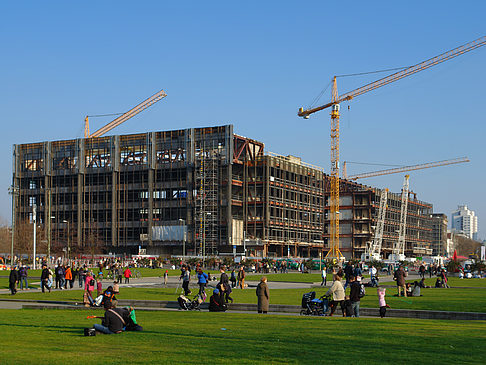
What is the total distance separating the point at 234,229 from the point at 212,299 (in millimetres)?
100611

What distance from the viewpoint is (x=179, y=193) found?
13175 cm

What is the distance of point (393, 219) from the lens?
188125 mm

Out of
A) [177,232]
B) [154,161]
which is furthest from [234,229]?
[154,161]

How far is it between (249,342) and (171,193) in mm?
118074

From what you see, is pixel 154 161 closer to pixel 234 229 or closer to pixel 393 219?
pixel 234 229

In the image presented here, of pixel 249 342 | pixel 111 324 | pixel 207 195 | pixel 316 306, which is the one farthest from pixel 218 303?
pixel 207 195

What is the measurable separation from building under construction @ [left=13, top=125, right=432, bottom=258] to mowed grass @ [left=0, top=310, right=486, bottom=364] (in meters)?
101

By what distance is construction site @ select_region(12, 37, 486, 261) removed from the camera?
127312 millimetres

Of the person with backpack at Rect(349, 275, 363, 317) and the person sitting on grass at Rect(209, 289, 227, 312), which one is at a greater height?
the person with backpack at Rect(349, 275, 363, 317)

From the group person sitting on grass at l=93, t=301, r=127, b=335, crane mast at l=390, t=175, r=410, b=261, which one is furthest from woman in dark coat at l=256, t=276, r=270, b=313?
crane mast at l=390, t=175, r=410, b=261

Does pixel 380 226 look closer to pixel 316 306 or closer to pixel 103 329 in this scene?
pixel 316 306

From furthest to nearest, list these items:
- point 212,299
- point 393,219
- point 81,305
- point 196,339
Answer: point 393,219
point 81,305
point 212,299
point 196,339

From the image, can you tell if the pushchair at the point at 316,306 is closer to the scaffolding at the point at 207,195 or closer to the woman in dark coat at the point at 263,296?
the woman in dark coat at the point at 263,296

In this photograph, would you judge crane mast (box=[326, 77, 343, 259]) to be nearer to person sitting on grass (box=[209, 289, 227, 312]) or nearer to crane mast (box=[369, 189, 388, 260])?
crane mast (box=[369, 189, 388, 260])
